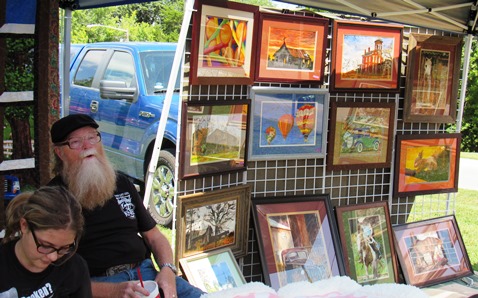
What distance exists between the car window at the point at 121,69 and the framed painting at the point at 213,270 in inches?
90.4

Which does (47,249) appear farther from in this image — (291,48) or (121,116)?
(121,116)

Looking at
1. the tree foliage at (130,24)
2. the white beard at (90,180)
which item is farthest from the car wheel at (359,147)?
the tree foliage at (130,24)

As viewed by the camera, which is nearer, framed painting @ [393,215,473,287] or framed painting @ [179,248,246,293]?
framed painting @ [179,248,246,293]

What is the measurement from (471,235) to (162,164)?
3046 millimetres

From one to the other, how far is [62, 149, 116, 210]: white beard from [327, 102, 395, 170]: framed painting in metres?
1.95

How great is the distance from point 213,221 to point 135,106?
6.70ft

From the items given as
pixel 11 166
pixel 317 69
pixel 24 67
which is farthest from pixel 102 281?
pixel 317 69

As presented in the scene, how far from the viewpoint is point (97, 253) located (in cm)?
264

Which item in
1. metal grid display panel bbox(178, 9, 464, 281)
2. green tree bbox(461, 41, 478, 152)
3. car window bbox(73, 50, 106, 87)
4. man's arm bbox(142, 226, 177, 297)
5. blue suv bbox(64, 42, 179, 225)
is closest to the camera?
man's arm bbox(142, 226, 177, 297)

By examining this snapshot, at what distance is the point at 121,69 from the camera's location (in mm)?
5695

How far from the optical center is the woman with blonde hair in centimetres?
192

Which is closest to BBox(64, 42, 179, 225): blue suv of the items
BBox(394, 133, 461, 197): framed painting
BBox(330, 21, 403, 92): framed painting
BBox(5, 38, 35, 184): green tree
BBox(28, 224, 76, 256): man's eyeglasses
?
BBox(330, 21, 403, 92): framed painting

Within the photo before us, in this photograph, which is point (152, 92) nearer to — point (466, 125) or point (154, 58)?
point (154, 58)

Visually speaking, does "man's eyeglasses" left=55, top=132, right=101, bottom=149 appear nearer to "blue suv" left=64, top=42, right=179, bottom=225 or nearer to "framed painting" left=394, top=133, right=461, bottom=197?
"blue suv" left=64, top=42, right=179, bottom=225
